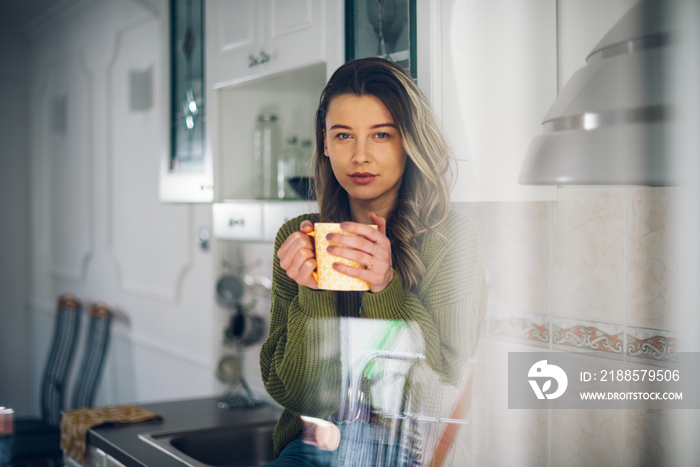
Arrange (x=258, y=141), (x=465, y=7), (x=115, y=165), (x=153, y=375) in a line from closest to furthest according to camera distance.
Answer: (x=465, y=7) < (x=258, y=141) < (x=153, y=375) < (x=115, y=165)

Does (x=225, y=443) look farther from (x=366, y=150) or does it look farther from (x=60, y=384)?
(x=60, y=384)

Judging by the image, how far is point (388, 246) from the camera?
2.47 ft

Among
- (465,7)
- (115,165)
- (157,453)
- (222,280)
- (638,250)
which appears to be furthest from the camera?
(115,165)

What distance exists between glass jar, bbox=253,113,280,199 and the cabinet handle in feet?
0.39

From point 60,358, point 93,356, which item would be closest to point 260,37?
point 93,356

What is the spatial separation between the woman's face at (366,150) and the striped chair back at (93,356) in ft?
5.85

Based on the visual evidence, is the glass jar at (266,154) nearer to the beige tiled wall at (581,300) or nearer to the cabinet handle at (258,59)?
the cabinet handle at (258,59)

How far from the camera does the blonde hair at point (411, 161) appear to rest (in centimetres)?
Result: 82

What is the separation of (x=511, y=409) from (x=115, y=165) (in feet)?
6.90

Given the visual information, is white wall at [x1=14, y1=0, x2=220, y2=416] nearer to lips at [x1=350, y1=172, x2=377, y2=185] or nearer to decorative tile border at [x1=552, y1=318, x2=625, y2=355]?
lips at [x1=350, y1=172, x2=377, y2=185]

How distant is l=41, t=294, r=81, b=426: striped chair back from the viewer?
249 centimetres

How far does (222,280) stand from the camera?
163cm

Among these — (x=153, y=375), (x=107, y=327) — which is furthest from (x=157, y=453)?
(x=107, y=327)

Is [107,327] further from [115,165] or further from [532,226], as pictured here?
[532,226]
